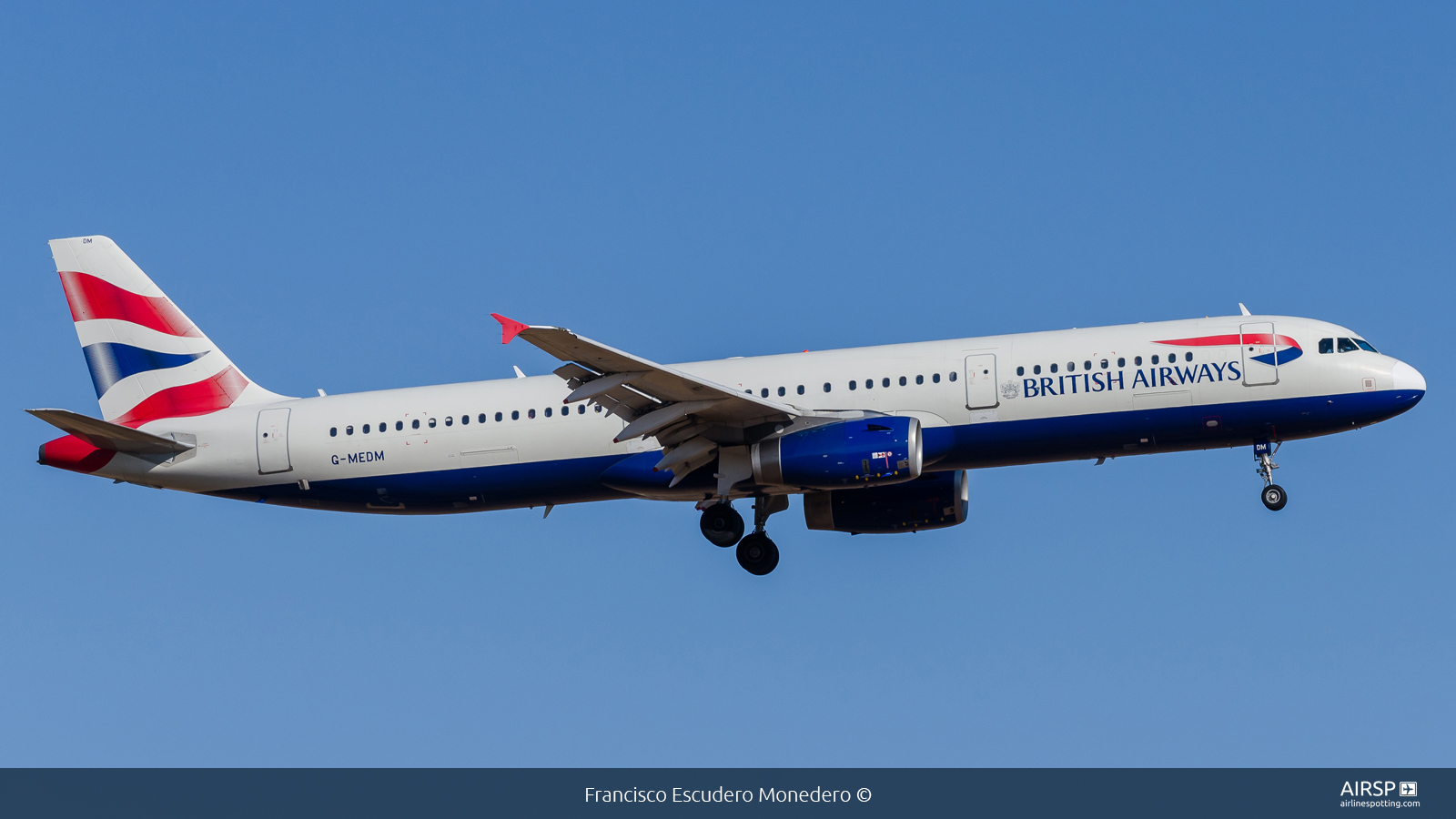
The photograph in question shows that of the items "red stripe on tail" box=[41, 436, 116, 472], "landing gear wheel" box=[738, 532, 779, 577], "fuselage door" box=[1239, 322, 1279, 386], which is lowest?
"landing gear wheel" box=[738, 532, 779, 577]

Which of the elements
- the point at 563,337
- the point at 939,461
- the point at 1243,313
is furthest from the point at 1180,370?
the point at 563,337

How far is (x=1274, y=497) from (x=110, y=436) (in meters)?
25.6

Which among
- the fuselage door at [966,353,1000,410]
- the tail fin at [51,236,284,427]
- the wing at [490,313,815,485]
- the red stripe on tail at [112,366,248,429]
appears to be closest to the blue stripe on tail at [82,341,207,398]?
the tail fin at [51,236,284,427]

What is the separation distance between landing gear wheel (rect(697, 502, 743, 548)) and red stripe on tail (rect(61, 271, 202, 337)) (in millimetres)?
13554

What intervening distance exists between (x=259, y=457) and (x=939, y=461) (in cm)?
1560

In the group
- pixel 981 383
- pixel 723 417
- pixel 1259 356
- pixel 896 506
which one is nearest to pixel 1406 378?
pixel 1259 356

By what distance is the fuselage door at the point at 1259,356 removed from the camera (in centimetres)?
3148

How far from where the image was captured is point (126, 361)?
3738 centimetres

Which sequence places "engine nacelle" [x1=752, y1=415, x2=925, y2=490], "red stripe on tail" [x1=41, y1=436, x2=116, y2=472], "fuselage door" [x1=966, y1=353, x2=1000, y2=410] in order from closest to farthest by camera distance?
"engine nacelle" [x1=752, y1=415, x2=925, y2=490] → "fuselage door" [x1=966, y1=353, x2=1000, y2=410] → "red stripe on tail" [x1=41, y1=436, x2=116, y2=472]

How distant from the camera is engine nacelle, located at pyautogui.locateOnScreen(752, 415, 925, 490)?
31031 mm

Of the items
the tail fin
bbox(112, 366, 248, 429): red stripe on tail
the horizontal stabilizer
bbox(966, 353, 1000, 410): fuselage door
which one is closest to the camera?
bbox(966, 353, 1000, 410): fuselage door

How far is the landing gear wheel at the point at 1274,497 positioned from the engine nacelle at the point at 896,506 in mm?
6951

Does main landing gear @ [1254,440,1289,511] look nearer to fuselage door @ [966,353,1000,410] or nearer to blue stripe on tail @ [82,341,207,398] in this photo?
fuselage door @ [966,353,1000,410]

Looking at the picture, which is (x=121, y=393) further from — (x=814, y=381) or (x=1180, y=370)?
(x=1180, y=370)
